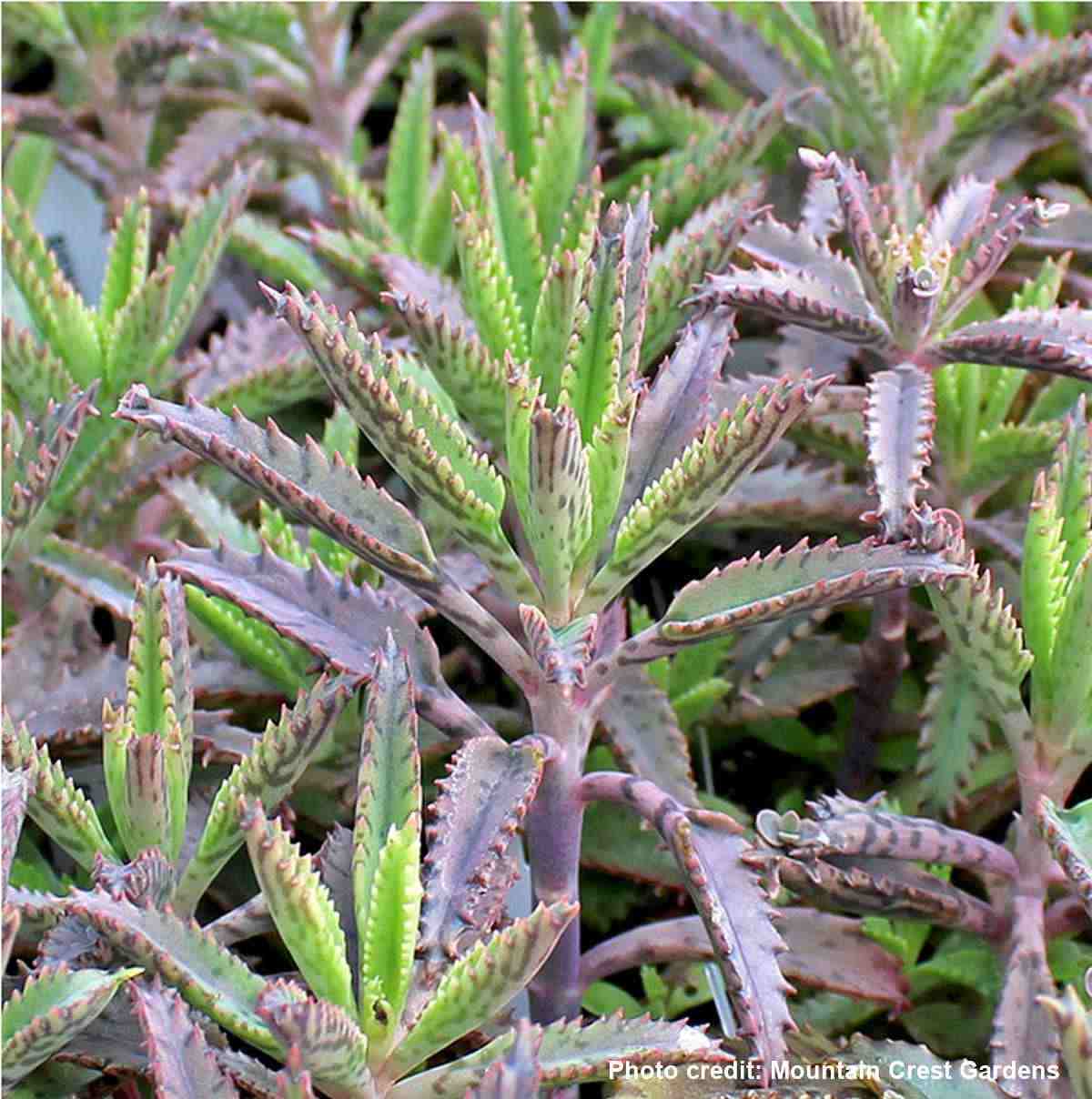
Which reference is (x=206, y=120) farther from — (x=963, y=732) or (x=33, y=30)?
(x=963, y=732)

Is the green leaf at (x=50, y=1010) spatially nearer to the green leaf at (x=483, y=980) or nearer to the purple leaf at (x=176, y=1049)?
the purple leaf at (x=176, y=1049)

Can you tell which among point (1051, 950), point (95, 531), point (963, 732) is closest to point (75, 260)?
point (95, 531)

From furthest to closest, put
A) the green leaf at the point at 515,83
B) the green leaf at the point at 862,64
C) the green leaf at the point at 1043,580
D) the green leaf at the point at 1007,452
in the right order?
the green leaf at the point at 515,83 < the green leaf at the point at 862,64 < the green leaf at the point at 1007,452 < the green leaf at the point at 1043,580

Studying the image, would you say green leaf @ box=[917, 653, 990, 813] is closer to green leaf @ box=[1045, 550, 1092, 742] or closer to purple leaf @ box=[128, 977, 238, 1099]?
green leaf @ box=[1045, 550, 1092, 742]

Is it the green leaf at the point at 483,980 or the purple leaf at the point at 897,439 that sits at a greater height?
the purple leaf at the point at 897,439

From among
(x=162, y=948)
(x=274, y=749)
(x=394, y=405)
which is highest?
(x=394, y=405)

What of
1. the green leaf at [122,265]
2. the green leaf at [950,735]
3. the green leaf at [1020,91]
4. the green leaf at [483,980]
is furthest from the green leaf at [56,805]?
the green leaf at [1020,91]

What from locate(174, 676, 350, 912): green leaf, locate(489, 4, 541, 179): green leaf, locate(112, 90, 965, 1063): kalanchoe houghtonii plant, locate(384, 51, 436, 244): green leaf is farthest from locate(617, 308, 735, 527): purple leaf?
locate(384, 51, 436, 244): green leaf

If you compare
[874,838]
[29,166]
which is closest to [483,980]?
[874,838]
